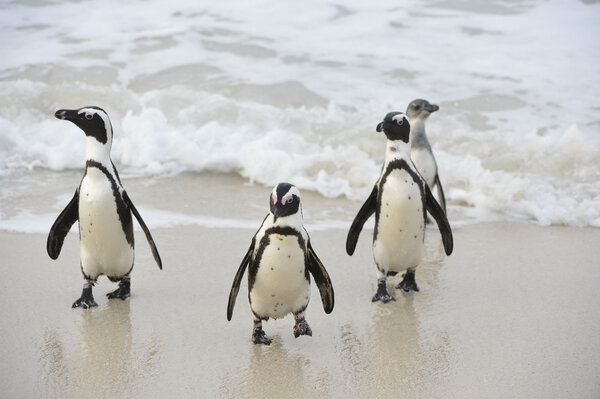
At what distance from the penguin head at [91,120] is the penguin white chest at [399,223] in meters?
1.44

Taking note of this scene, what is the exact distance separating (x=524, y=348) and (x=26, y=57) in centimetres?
801

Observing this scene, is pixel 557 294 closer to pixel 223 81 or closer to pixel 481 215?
pixel 481 215

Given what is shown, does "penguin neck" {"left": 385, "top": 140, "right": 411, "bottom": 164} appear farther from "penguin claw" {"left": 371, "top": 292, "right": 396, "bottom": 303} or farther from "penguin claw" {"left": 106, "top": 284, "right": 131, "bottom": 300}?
"penguin claw" {"left": 106, "top": 284, "right": 131, "bottom": 300}

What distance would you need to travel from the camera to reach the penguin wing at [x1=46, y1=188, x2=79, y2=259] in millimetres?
4172

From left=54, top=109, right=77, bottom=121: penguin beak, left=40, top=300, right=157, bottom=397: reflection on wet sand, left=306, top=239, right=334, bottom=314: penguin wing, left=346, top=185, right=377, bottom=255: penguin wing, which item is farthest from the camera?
left=346, top=185, right=377, bottom=255: penguin wing

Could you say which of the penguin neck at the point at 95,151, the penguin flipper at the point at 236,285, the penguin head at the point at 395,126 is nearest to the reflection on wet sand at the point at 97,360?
the penguin flipper at the point at 236,285

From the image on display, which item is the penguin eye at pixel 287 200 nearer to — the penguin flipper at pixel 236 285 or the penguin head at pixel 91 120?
the penguin flipper at pixel 236 285

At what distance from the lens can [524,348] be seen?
3602mm

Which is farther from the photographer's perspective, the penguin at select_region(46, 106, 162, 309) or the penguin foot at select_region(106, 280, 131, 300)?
the penguin foot at select_region(106, 280, 131, 300)

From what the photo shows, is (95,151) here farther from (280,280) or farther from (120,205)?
(280,280)

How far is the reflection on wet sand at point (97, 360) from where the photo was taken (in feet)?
10.5

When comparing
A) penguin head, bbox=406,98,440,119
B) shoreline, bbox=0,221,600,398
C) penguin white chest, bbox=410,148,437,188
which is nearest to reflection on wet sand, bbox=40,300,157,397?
shoreline, bbox=0,221,600,398

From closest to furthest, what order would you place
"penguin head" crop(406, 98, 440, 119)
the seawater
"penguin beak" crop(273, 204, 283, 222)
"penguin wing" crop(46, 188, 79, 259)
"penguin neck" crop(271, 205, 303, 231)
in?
"penguin beak" crop(273, 204, 283, 222) < "penguin neck" crop(271, 205, 303, 231) < "penguin wing" crop(46, 188, 79, 259) < "penguin head" crop(406, 98, 440, 119) < the seawater

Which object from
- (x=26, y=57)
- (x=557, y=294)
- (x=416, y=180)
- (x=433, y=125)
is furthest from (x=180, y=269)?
(x=26, y=57)
